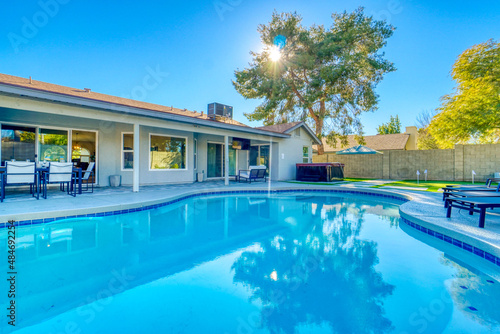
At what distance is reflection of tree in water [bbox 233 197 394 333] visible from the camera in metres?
2.05

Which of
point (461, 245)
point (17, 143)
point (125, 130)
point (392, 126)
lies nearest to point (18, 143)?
point (17, 143)

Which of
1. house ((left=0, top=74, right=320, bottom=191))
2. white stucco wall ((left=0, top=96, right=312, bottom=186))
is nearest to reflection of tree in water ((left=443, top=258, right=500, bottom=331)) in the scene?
house ((left=0, top=74, right=320, bottom=191))

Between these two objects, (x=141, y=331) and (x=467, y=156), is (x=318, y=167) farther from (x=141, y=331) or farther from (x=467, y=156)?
(x=141, y=331)

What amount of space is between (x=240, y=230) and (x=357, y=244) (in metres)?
2.13

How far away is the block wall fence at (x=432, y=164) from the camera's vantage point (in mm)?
12680

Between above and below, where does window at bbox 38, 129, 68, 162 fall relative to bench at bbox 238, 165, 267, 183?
above

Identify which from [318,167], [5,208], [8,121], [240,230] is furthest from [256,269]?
[318,167]

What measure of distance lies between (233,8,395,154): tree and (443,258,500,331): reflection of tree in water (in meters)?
14.3

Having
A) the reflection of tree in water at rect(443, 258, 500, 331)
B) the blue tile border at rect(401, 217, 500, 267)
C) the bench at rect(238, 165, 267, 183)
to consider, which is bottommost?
the reflection of tree in water at rect(443, 258, 500, 331)

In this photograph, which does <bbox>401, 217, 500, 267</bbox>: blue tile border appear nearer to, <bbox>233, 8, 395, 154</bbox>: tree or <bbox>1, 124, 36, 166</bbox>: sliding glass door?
<bbox>1, 124, 36, 166</bbox>: sliding glass door

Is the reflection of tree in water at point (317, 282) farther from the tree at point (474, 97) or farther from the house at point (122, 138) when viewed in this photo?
the tree at point (474, 97)

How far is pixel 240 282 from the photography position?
270 cm

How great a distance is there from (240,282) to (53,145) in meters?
8.93

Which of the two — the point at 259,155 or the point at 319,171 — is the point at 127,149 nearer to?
the point at 259,155
